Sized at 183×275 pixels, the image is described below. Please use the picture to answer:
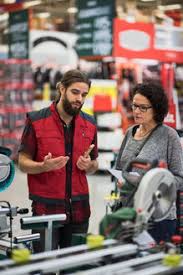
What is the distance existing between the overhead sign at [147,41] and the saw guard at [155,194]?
7.29m

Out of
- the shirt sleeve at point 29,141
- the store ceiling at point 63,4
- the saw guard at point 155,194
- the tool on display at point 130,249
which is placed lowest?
the tool on display at point 130,249

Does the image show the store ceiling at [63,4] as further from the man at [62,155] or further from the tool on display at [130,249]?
the tool on display at [130,249]

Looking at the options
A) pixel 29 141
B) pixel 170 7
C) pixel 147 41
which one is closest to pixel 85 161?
pixel 29 141

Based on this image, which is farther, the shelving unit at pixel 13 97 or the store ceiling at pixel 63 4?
the store ceiling at pixel 63 4

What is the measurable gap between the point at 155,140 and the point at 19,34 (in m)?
10.1

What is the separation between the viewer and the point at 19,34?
1291cm

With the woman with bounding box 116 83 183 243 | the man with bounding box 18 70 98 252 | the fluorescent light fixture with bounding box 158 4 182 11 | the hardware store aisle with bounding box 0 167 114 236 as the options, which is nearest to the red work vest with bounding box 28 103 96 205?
the man with bounding box 18 70 98 252

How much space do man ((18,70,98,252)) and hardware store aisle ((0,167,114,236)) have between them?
2.64m

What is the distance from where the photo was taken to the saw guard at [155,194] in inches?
90.6

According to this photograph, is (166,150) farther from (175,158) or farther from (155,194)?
(155,194)

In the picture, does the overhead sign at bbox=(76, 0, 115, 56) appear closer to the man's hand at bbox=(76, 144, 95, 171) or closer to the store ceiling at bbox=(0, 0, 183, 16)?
the store ceiling at bbox=(0, 0, 183, 16)

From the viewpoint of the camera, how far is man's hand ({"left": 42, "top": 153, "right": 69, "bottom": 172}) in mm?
3117

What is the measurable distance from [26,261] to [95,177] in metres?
7.89

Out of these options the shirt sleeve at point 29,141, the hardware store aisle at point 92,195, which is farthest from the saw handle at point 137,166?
the hardware store aisle at point 92,195
